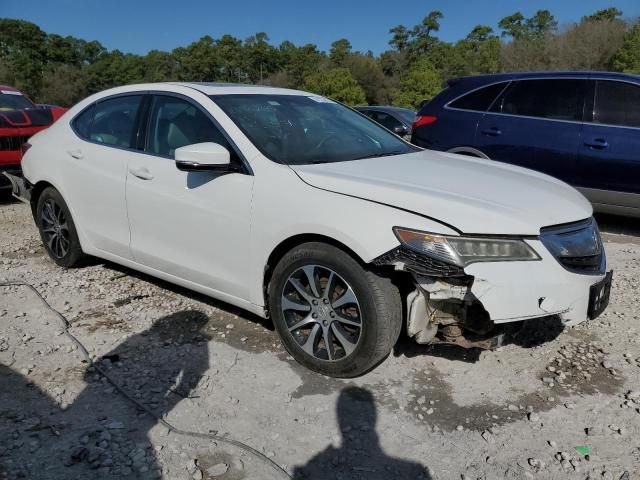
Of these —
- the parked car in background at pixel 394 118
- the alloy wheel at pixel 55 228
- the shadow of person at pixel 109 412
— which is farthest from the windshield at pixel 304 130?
the parked car in background at pixel 394 118

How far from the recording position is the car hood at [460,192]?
2689 millimetres

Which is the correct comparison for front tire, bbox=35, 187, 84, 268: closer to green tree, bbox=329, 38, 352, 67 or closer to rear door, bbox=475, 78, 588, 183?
rear door, bbox=475, 78, 588, 183

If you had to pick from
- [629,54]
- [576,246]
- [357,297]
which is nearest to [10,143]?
[357,297]

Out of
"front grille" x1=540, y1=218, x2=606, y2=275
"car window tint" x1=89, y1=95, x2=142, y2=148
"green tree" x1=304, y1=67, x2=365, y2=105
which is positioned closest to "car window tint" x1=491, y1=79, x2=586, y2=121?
"front grille" x1=540, y1=218, x2=606, y2=275

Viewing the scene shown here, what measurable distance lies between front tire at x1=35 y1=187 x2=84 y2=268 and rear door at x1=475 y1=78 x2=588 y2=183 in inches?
172

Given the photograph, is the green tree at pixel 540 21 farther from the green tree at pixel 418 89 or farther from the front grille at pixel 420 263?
the front grille at pixel 420 263

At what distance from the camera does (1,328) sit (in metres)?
3.78

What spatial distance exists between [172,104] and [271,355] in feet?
6.15

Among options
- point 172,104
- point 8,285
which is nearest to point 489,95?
point 172,104

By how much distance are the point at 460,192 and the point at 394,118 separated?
416 inches

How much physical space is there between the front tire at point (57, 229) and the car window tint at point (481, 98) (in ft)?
14.6

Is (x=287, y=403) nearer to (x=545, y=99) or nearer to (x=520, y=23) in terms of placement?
(x=545, y=99)

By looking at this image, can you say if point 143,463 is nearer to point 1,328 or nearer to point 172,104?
point 1,328

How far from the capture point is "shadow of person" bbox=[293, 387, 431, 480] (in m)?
2.38
